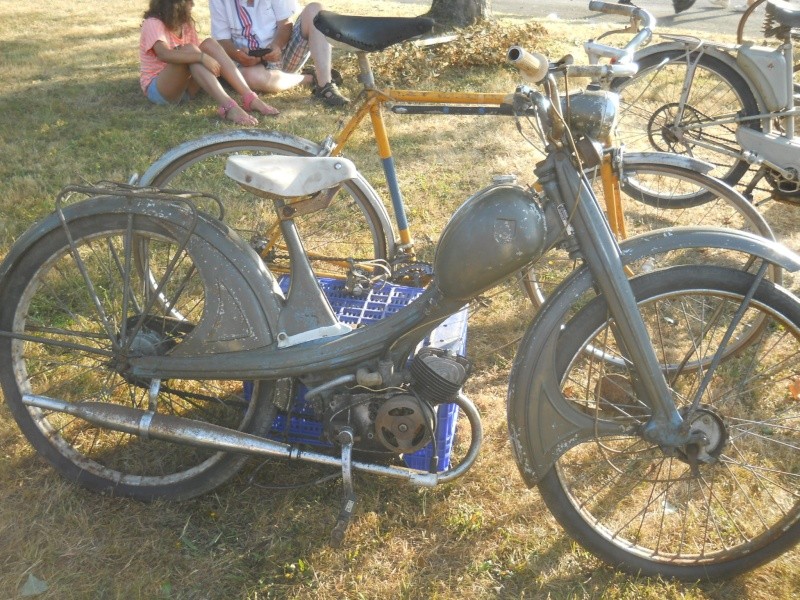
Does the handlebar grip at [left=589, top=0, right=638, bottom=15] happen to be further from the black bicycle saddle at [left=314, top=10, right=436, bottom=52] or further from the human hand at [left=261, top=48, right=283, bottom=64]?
the human hand at [left=261, top=48, right=283, bottom=64]

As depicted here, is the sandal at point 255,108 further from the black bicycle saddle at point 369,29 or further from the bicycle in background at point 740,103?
the black bicycle saddle at point 369,29

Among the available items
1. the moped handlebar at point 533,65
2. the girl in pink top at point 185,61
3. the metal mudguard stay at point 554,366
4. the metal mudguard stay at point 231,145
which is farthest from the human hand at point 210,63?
the metal mudguard stay at point 554,366

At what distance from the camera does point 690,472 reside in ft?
7.72

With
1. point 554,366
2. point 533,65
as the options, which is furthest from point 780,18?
point 554,366

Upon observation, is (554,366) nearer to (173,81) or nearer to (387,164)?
(387,164)

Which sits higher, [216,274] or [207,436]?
[216,274]

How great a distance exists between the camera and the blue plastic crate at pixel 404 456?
7.96 ft

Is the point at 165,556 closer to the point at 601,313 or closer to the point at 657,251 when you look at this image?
the point at 601,313

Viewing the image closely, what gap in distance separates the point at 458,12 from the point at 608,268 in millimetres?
6301

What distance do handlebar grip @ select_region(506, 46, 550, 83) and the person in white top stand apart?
4133 millimetres

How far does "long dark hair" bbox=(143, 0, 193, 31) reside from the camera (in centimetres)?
565

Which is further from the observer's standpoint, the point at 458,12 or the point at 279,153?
the point at 458,12

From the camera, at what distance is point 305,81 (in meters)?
6.29

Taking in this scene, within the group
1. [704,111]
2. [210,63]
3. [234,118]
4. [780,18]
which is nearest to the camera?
[780,18]
